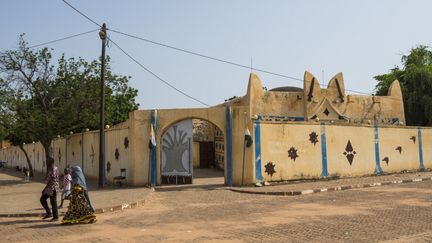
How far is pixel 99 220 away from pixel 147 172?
768 centimetres

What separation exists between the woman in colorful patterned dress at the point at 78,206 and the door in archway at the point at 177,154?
26.8 feet

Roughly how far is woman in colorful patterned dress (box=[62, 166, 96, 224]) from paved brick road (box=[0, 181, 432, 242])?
13.3 inches

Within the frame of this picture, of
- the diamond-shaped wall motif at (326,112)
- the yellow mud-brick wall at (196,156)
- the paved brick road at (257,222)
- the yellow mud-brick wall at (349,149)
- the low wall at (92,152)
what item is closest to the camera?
the paved brick road at (257,222)

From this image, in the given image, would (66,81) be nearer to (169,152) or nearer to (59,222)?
(169,152)

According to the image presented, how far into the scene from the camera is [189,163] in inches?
767

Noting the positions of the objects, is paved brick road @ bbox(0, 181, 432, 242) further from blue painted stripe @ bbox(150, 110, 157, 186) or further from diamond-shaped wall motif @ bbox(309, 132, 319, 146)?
diamond-shaped wall motif @ bbox(309, 132, 319, 146)

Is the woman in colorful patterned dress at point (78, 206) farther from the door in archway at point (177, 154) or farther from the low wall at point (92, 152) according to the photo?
the low wall at point (92, 152)

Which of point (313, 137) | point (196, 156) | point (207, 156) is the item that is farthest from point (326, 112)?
point (196, 156)

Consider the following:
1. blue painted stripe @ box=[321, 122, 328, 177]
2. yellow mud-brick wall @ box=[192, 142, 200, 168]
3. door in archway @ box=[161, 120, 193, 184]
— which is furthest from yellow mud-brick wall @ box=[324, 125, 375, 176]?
yellow mud-brick wall @ box=[192, 142, 200, 168]

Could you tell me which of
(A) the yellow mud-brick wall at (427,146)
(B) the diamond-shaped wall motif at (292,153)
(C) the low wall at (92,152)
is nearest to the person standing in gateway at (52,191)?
(C) the low wall at (92,152)

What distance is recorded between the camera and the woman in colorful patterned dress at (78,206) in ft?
34.7

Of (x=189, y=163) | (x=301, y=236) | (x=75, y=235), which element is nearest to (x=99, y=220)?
(x=75, y=235)

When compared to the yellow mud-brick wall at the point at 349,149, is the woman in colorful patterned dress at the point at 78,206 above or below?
below

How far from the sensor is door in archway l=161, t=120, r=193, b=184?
1914cm
